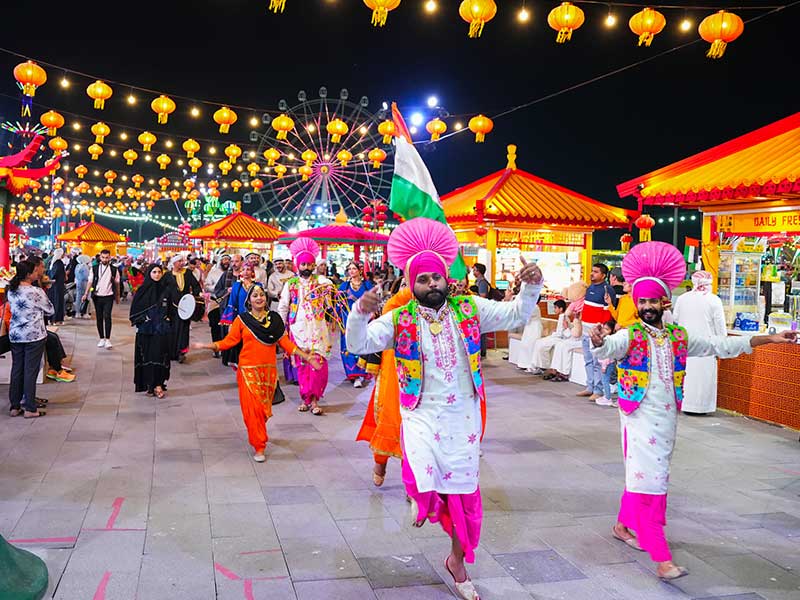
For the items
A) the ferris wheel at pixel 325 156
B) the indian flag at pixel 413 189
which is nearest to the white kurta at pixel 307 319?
the indian flag at pixel 413 189

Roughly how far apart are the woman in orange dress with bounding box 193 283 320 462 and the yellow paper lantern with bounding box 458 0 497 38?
4.25 meters

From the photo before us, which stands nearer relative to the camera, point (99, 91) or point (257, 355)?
point (257, 355)

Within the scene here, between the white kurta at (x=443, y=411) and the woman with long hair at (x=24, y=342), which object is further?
the woman with long hair at (x=24, y=342)

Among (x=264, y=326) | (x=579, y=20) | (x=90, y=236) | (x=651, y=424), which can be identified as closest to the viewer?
(x=651, y=424)

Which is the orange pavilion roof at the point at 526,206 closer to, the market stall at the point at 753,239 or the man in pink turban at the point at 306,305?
the market stall at the point at 753,239

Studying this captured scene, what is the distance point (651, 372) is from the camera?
3.91 metres

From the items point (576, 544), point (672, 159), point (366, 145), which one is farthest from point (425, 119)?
point (576, 544)

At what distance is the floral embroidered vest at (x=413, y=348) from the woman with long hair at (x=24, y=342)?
5156 millimetres

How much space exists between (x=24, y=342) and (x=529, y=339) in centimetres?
691

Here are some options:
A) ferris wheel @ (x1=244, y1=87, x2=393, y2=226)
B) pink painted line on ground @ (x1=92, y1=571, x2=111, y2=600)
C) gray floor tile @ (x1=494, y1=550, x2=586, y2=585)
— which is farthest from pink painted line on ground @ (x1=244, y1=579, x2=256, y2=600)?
→ ferris wheel @ (x1=244, y1=87, x2=393, y2=226)

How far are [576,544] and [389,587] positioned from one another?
47.5 inches

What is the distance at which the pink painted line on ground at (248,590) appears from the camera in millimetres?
3350

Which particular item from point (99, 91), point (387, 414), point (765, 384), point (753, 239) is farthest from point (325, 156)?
point (387, 414)

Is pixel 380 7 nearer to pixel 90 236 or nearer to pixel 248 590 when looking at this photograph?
pixel 248 590
